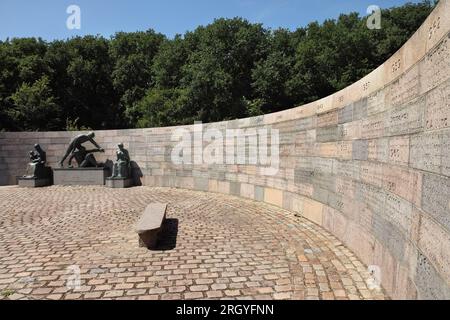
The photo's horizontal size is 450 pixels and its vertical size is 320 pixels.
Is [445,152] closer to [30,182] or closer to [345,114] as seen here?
[345,114]

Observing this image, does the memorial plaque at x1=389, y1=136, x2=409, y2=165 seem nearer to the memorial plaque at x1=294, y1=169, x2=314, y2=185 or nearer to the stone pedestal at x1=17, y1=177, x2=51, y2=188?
the memorial plaque at x1=294, y1=169, x2=314, y2=185

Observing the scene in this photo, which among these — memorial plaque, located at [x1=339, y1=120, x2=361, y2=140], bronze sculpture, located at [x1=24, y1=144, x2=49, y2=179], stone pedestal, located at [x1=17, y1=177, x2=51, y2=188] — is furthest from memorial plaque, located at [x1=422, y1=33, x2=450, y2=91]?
bronze sculpture, located at [x1=24, y1=144, x2=49, y2=179]

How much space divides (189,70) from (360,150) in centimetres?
2384

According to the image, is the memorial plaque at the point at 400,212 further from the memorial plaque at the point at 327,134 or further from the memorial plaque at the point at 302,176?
the memorial plaque at the point at 302,176

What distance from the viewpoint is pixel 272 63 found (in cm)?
2762

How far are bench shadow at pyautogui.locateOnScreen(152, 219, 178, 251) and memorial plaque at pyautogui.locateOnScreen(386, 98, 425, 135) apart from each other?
3.83 meters

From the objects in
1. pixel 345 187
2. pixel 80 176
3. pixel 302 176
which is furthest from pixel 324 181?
pixel 80 176

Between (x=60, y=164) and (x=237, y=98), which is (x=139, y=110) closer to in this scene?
(x=237, y=98)

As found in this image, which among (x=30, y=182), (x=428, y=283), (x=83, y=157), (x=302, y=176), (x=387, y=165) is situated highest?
(x=387, y=165)

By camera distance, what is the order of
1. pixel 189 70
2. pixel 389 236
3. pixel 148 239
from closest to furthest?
pixel 389 236 < pixel 148 239 < pixel 189 70

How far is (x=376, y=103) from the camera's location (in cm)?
478

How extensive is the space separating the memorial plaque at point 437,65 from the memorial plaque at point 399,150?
0.69 metres

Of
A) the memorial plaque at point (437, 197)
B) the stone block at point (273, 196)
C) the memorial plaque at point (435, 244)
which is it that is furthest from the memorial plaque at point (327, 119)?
the memorial plaque at point (435, 244)

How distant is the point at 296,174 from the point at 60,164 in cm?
1175
